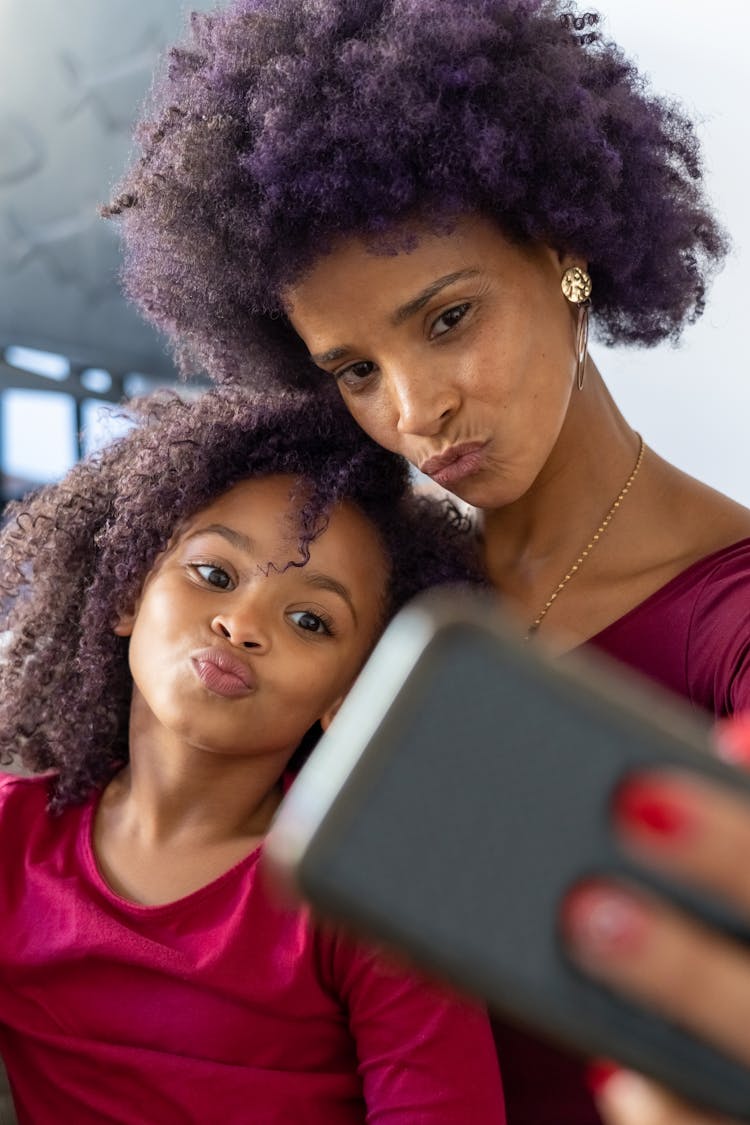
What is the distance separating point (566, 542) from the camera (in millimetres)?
1286

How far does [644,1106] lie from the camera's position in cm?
42

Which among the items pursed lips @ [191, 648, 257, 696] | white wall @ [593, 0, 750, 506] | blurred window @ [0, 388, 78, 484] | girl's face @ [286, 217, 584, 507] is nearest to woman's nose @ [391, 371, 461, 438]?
girl's face @ [286, 217, 584, 507]

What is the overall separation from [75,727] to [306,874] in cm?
93

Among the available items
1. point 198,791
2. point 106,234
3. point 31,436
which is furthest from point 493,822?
point 31,436

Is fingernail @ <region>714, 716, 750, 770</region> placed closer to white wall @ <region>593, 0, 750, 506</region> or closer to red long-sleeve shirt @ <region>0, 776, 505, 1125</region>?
red long-sleeve shirt @ <region>0, 776, 505, 1125</region>

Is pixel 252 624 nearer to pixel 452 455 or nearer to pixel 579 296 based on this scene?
pixel 452 455

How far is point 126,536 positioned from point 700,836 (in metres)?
0.94

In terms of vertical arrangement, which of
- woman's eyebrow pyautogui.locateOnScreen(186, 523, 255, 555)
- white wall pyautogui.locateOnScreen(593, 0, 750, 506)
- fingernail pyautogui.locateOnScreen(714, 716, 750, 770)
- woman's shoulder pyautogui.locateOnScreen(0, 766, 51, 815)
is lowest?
woman's shoulder pyautogui.locateOnScreen(0, 766, 51, 815)

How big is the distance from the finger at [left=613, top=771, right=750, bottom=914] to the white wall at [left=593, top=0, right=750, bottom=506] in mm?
1326

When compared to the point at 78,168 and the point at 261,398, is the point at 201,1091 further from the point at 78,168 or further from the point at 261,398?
the point at 78,168

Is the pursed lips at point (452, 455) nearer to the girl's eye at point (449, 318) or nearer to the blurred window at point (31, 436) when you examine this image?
the girl's eye at point (449, 318)

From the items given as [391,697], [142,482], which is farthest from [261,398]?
[391,697]

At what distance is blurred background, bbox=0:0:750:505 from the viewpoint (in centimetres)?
167

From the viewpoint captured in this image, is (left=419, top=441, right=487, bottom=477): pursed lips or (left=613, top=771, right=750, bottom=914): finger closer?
(left=613, top=771, right=750, bottom=914): finger
